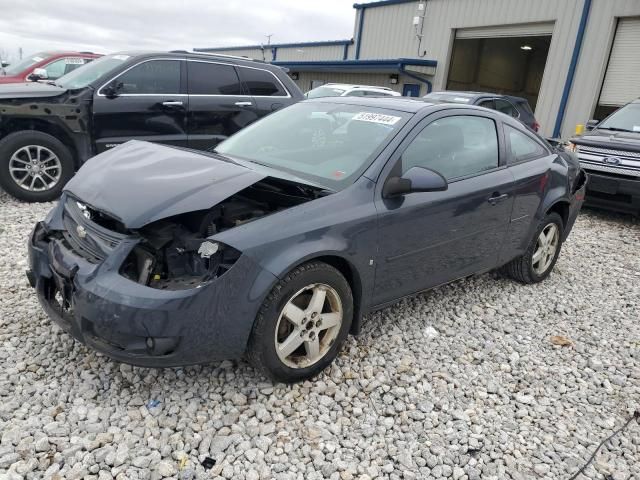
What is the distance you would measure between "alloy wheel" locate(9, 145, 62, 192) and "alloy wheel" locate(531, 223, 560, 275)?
5.17 meters

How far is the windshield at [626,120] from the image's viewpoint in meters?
7.88

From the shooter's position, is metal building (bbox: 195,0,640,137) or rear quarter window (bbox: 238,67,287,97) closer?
rear quarter window (bbox: 238,67,287,97)

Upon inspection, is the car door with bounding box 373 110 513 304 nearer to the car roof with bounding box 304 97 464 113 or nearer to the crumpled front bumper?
the car roof with bounding box 304 97 464 113

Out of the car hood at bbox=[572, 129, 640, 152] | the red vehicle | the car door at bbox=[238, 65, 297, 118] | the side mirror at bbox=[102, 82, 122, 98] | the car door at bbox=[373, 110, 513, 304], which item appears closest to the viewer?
the car door at bbox=[373, 110, 513, 304]

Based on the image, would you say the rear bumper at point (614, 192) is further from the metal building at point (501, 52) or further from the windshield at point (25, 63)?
the windshield at point (25, 63)

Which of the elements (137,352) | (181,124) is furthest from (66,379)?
(181,124)

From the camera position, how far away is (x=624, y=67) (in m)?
12.0

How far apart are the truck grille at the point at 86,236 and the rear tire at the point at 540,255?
3384mm

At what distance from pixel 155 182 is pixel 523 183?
2831 millimetres

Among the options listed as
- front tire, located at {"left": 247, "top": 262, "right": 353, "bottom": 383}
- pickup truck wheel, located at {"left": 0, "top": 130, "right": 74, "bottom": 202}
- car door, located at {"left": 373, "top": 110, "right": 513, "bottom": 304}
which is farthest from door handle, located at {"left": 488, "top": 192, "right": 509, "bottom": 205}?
pickup truck wheel, located at {"left": 0, "top": 130, "right": 74, "bottom": 202}

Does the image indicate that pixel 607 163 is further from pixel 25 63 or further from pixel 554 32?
pixel 25 63

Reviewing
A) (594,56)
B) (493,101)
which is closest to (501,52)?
(594,56)

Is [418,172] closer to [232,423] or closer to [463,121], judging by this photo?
[463,121]

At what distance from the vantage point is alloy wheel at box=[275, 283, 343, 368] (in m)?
2.72
